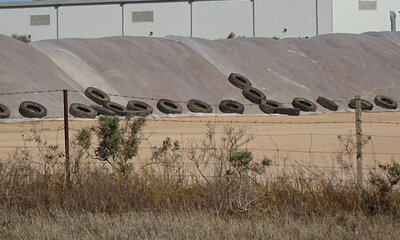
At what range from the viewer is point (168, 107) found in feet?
129

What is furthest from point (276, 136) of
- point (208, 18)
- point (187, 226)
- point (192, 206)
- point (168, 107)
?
point (208, 18)

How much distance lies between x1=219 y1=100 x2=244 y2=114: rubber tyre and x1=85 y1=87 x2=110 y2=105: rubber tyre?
6.26m

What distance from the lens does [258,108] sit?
43.4 m

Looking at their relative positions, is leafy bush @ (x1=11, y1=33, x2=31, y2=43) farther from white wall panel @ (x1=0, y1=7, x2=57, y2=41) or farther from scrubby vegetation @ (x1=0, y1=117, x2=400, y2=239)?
scrubby vegetation @ (x1=0, y1=117, x2=400, y2=239)

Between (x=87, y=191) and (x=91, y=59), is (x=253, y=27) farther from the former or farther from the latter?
(x=87, y=191)

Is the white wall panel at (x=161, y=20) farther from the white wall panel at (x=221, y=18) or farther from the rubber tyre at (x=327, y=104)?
the rubber tyre at (x=327, y=104)

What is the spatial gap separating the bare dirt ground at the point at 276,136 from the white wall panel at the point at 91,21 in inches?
1648

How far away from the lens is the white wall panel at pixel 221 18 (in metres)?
76.7

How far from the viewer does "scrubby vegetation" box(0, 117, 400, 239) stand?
1024 centimetres


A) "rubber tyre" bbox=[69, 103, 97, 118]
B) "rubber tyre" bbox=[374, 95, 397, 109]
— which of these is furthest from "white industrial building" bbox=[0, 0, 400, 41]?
"rubber tyre" bbox=[69, 103, 97, 118]

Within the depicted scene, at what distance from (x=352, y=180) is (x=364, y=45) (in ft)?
168

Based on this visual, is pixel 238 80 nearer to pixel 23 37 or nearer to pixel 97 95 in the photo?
pixel 97 95

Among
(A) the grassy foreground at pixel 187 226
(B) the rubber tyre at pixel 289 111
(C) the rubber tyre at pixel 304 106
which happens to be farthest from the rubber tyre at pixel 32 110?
(A) the grassy foreground at pixel 187 226

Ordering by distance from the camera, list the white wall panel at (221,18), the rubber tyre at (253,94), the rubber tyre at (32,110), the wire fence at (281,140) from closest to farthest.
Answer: the wire fence at (281,140), the rubber tyre at (32,110), the rubber tyre at (253,94), the white wall panel at (221,18)
